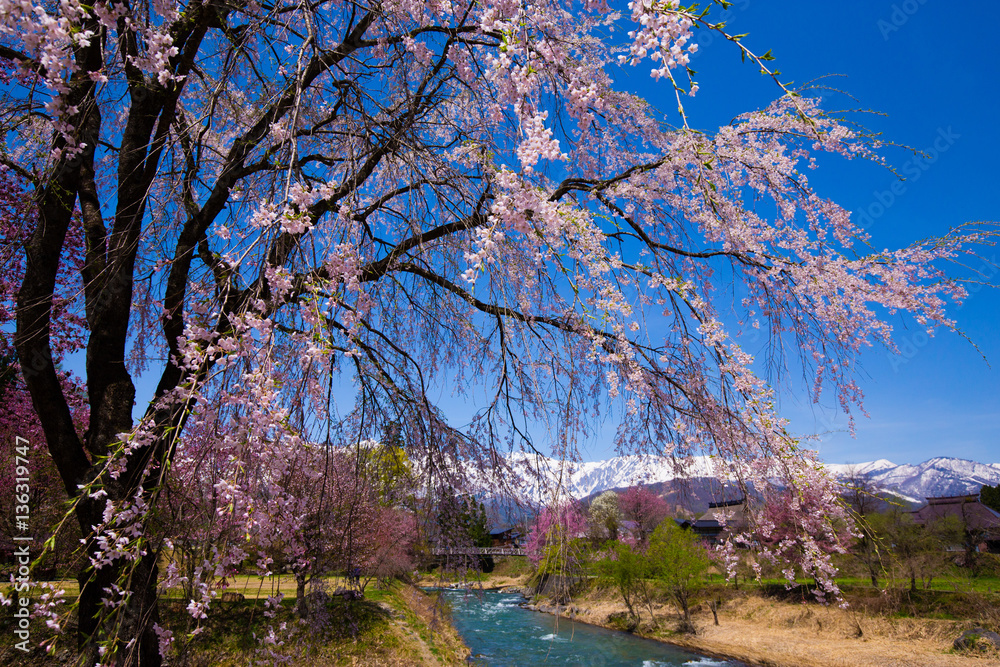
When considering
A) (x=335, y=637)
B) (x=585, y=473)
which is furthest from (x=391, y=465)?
(x=335, y=637)

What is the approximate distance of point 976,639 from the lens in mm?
13516

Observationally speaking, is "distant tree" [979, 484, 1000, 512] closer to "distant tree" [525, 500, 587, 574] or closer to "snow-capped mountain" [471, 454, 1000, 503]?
"snow-capped mountain" [471, 454, 1000, 503]

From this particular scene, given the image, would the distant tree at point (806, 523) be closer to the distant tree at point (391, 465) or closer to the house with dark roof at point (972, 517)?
the distant tree at point (391, 465)

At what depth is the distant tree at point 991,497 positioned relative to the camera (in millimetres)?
32281

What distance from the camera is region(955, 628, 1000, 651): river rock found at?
13328 millimetres

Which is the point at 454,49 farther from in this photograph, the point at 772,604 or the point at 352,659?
the point at 772,604

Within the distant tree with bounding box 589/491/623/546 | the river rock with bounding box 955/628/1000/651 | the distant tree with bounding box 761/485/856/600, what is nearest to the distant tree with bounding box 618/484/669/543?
the distant tree with bounding box 589/491/623/546

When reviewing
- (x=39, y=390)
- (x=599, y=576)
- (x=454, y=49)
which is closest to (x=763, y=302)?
(x=454, y=49)

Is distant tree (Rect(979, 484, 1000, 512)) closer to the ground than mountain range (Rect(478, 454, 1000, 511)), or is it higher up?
closer to the ground

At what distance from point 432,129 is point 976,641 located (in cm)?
1901

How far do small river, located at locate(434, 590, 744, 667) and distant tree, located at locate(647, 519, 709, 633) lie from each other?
7.66 ft

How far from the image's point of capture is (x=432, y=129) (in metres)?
5.16

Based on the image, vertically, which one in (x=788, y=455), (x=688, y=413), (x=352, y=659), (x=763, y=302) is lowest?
(x=352, y=659)

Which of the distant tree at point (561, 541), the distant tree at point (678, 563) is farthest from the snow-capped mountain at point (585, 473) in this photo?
the distant tree at point (678, 563)
